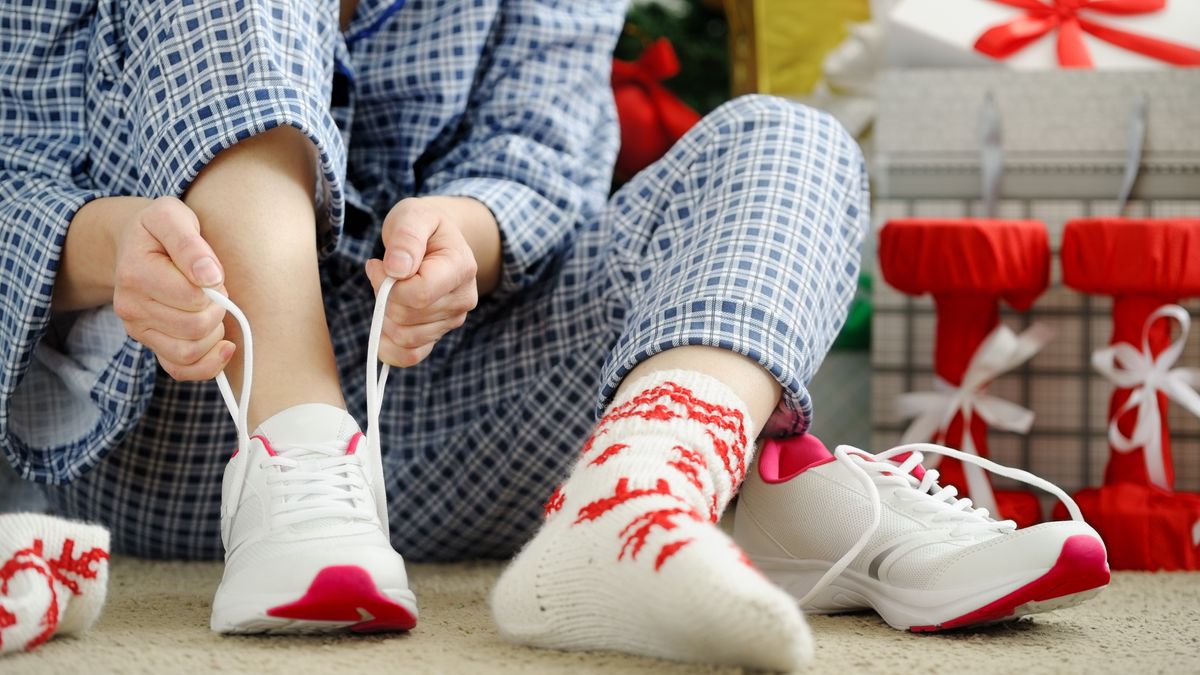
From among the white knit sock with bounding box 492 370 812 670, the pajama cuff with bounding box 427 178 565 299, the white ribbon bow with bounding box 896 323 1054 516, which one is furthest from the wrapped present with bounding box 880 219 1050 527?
the white knit sock with bounding box 492 370 812 670

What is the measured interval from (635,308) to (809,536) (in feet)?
0.50

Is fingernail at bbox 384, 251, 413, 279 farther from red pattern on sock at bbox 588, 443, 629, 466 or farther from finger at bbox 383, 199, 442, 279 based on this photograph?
red pattern on sock at bbox 588, 443, 629, 466

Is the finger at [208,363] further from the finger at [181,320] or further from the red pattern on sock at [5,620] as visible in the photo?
the red pattern on sock at [5,620]

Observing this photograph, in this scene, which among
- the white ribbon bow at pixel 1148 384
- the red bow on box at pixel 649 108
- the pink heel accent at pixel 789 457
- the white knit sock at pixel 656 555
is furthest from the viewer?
the red bow on box at pixel 649 108

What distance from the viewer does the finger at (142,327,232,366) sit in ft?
1.82

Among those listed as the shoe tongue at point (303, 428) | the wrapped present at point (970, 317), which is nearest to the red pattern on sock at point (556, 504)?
the shoe tongue at point (303, 428)

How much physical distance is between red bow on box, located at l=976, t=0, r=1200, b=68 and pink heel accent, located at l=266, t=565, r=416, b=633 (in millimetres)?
732

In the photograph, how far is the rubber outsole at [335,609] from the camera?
1.64ft

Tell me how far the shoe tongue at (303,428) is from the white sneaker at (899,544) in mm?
228

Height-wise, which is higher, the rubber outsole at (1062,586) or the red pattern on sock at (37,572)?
the red pattern on sock at (37,572)

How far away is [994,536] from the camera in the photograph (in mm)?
574

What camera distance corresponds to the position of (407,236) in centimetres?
57

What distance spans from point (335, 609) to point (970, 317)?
1.96 ft

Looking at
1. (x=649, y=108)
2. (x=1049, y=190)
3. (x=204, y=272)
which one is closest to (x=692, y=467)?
(x=204, y=272)
